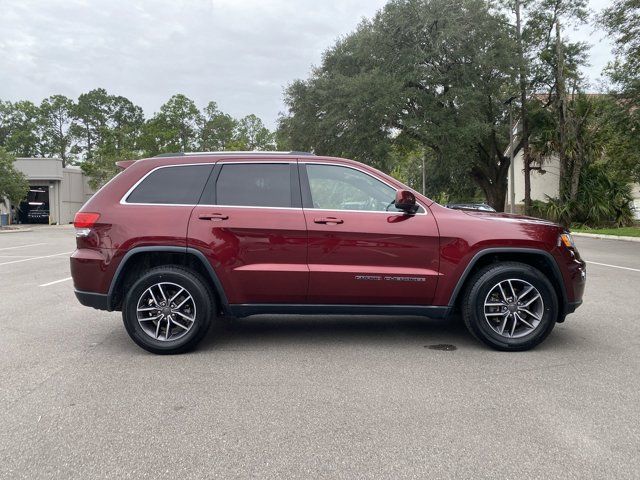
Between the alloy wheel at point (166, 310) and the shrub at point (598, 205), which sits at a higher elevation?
the shrub at point (598, 205)

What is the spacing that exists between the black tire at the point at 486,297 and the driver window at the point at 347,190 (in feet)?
3.47

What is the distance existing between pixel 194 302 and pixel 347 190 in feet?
5.88

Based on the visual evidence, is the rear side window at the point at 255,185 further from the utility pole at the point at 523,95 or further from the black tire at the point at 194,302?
the utility pole at the point at 523,95

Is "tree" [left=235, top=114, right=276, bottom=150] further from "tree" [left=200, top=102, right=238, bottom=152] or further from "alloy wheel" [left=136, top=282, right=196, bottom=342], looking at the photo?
"alloy wheel" [left=136, top=282, right=196, bottom=342]

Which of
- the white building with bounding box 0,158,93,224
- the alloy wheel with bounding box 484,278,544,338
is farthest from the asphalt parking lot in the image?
the white building with bounding box 0,158,93,224

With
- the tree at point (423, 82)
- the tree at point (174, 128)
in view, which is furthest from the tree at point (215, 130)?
the tree at point (423, 82)

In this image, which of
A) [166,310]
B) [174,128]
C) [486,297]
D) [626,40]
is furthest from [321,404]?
[174,128]

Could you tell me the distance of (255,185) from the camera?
5074 millimetres

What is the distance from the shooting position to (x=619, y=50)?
59.9 ft

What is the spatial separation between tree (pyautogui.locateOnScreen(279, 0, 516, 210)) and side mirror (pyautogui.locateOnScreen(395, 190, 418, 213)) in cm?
2215

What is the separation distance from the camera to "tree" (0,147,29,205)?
3566 centimetres

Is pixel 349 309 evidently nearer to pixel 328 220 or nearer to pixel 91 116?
pixel 328 220

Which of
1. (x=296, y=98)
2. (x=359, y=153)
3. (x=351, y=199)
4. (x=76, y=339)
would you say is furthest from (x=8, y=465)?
(x=296, y=98)

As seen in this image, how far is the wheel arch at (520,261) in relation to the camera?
4895mm
